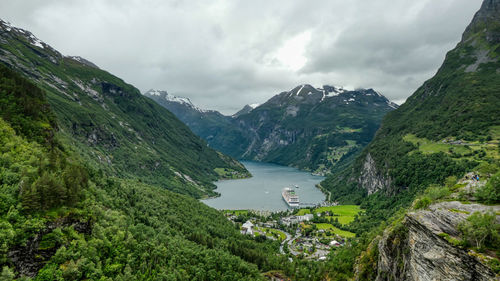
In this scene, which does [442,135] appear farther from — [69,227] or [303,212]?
[69,227]

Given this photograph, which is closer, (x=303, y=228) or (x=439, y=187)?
(x=439, y=187)

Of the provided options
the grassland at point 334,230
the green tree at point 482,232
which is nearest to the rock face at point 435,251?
the green tree at point 482,232

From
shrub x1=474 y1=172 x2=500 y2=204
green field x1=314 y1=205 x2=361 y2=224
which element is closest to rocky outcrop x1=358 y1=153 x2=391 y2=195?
green field x1=314 y1=205 x2=361 y2=224

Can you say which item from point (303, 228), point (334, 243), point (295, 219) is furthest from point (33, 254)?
point (295, 219)

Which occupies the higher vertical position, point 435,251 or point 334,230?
point 435,251

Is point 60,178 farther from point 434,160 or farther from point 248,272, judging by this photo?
point 434,160

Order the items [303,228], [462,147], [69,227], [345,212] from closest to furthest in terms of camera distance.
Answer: [69,227] < [303,228] < [462,147] < [345,212]

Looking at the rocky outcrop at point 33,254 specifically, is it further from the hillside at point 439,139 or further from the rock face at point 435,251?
the hillside at point 439,139
